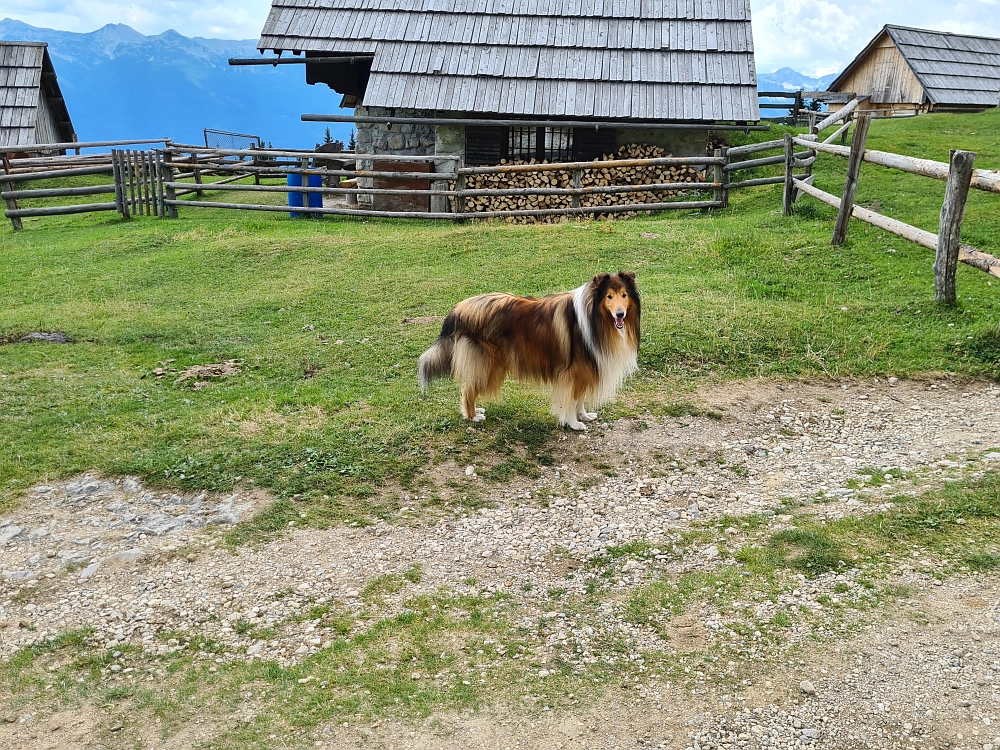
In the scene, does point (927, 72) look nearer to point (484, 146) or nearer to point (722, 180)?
point (722, 180)

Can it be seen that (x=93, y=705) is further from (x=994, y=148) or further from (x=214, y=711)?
(x=994, y=148)

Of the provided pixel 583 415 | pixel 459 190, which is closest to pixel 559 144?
pixel 459 190

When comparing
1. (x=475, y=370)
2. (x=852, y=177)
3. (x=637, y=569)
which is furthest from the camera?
(x=852, y=177)

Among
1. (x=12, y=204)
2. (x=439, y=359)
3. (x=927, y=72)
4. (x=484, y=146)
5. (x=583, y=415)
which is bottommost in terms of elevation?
(x=583, y=415)

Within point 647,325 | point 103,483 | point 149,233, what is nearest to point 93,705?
point 103,483

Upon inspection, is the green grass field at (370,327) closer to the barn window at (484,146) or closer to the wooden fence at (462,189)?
the wooden fence at (462,189)

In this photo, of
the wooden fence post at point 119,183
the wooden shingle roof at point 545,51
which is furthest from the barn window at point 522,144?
the wooden fence post at point 119,183

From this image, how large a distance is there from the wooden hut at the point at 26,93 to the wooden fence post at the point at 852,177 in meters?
21.6

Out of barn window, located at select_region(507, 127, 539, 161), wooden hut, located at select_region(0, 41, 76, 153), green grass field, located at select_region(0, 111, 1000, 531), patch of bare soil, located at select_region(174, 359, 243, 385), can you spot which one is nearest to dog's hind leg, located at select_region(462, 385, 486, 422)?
green grass field, located at select_region(0, 111, 1000, 531)

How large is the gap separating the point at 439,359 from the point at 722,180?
33.9 feet

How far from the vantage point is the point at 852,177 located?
9633mm

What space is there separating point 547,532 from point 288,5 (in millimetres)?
17411

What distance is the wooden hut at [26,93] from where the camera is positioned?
22828 millimetres

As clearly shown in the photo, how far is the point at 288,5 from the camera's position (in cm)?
1833
